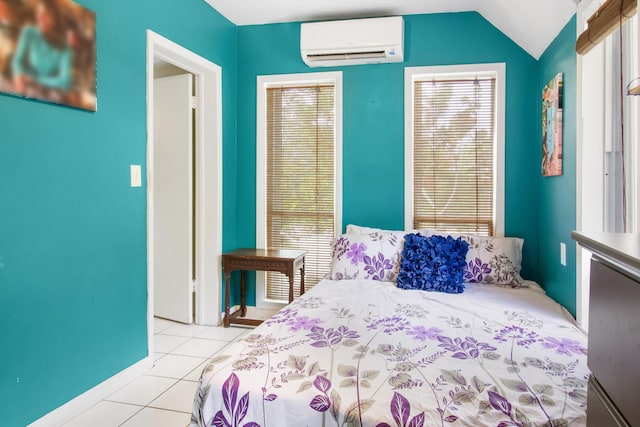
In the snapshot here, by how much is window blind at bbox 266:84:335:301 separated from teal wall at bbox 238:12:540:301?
15cm

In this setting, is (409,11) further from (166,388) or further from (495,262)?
(166,388)

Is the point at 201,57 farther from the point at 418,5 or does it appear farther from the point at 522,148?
the point at 522,148

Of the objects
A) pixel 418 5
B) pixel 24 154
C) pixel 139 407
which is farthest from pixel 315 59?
pixel 139 407

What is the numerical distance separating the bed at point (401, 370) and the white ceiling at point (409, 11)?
1.79 metres

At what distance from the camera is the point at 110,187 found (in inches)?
91.6

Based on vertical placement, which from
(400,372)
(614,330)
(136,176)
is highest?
(136,176)

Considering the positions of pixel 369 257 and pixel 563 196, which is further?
pixel 369 257

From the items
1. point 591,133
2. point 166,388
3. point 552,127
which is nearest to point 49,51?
point 166,388

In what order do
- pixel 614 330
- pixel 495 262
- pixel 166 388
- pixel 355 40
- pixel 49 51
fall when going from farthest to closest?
pixel 355 40
pixel 495 262
pixel 166 388
pixel 49 51
pixel 614 330

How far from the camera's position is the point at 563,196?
8.10 feet

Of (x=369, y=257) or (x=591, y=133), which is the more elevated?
(x=591, y=133)

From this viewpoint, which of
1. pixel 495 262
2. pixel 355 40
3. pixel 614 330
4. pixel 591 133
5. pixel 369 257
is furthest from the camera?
pixel 355 40

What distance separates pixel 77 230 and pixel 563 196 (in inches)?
106

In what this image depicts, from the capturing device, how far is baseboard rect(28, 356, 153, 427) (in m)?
1.97
